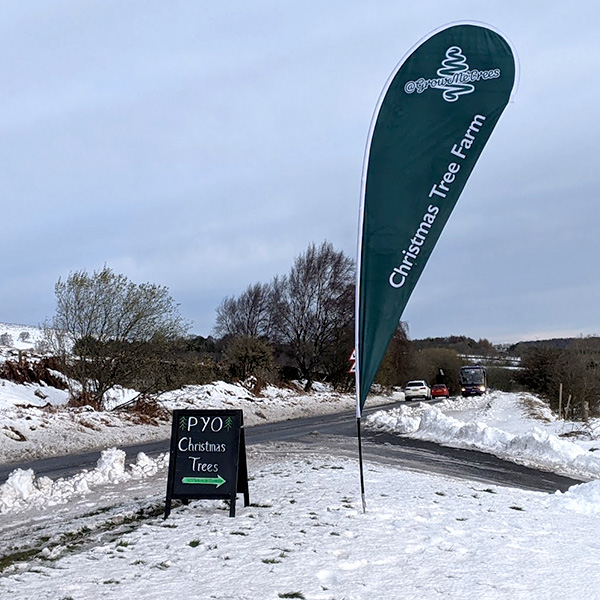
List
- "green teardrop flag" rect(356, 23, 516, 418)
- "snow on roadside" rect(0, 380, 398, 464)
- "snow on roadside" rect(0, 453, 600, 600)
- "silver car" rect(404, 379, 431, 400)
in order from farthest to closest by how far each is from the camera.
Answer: "silver car" rect(404, 379, 431, 400) < "snow on roadside" rect(0, 380, 398, 464) < "green teardrop flag" rect(356, 23, 516, 418) < "snow on roadside" rect(0, 453, 600, 600)

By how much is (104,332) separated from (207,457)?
699 inches

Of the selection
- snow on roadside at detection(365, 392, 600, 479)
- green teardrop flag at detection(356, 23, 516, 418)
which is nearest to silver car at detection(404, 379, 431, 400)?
snow on roadside at detection(365, 392, 600, 479)

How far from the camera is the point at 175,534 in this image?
6.24m

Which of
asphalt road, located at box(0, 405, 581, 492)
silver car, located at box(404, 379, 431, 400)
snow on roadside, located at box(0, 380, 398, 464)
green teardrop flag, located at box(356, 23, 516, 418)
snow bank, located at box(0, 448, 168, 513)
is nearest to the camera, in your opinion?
green teardrop flag, located at box(356, 23, 516, 418)

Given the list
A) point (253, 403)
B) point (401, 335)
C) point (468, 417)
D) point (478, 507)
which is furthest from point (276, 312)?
point (478, 507)

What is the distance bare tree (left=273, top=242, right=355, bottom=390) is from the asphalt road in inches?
1382

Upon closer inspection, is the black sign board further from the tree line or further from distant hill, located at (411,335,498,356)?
distant hill, located at (411,335,498,356)

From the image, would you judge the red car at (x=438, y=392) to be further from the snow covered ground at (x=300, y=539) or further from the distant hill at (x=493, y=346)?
the snow covered ground at (x=300, y=539)

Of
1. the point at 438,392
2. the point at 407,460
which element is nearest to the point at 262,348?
the point at 438,392

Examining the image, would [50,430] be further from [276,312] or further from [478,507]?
[276,312]

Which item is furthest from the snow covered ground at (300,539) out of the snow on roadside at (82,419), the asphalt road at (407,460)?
the snow on roadside at (82,419)

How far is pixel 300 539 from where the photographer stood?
19.1ft

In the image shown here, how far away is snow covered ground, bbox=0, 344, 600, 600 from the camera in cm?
479

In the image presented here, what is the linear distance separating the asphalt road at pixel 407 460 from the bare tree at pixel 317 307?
Answer: 3511 cm
